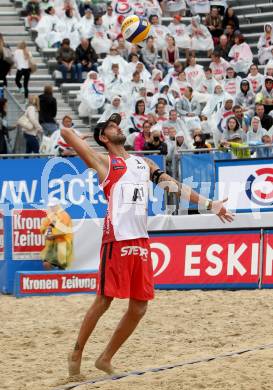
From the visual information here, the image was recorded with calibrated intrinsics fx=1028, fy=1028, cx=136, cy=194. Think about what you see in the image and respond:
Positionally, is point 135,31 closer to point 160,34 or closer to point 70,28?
point 70,28

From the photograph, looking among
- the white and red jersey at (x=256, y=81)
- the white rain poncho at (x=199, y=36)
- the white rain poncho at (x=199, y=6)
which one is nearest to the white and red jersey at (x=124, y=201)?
the white and red jersey at (x=256, y=81)

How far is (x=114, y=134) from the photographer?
8.40m

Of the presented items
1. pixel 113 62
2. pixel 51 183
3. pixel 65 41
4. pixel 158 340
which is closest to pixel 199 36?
pixel 113 62

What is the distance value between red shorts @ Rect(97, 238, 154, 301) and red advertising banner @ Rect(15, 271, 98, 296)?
498cm

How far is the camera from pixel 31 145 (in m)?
18.9

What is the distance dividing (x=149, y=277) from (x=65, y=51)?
1434cm

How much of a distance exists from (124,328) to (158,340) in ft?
6.56

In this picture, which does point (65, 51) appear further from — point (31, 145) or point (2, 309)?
point (2, 309)

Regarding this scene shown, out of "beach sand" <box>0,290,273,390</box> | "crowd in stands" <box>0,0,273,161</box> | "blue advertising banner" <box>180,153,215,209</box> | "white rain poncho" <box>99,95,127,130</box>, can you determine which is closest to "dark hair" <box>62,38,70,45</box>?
"crowd in stands" <box>0,0,273,161</box>

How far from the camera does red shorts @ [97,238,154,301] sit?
26.8ft

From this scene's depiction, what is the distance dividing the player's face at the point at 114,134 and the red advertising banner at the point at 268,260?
17.1ft

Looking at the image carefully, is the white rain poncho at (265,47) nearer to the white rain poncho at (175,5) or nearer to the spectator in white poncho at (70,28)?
the white rain poncho at (175,5)

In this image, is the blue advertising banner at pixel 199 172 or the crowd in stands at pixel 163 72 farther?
the crowd in stands at pixel 163 72

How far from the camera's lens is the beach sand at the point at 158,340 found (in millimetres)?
8102
